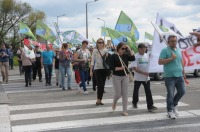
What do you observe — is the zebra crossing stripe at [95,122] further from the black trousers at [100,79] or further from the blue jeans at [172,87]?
the black trousers at [100,79]

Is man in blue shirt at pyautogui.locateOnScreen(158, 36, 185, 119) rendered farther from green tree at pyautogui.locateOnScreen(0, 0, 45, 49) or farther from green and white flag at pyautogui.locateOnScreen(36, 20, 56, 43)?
green tree at pyautogui.locateOnScreen(0, 0, 45, 49)

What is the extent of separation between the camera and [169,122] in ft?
24.5

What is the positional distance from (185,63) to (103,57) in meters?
2.26

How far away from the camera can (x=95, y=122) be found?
7.64 meters

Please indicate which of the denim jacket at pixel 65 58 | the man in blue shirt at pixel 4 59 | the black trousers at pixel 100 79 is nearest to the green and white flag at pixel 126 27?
the black trousers at pixel 100 79

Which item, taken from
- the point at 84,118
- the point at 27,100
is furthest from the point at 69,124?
the point at 27,100

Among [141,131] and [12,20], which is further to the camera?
[12,20]

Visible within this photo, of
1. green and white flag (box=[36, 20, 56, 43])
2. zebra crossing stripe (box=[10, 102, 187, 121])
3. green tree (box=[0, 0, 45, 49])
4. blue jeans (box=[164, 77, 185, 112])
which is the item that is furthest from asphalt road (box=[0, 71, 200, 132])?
green tree (box=[0, 0, 45, 49])

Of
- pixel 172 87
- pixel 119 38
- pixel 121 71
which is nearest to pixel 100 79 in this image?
pixel 119 38

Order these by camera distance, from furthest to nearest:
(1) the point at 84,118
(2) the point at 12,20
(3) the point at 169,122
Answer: (2) the point at 12,20 < (1) the point at 84,118 < (3) the point at 169,122

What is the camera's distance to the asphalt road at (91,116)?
23.5 ft

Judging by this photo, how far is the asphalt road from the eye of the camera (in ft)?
23.5

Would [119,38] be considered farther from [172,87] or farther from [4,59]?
[4,59]

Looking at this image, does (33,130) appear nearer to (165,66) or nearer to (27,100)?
(165,66)
